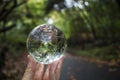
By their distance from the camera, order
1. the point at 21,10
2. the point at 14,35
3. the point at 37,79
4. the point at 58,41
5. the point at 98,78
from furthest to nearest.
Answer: the point at 14,35, the point at 21,10, the point at 98,78, the point at 58,41, the point at 37,79

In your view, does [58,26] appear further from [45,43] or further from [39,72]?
[39,72]

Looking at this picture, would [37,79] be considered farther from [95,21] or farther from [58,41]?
[95,21]

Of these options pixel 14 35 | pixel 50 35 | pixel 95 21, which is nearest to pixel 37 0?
pixel 14 35

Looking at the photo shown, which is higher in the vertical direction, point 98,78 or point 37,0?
point 37,0

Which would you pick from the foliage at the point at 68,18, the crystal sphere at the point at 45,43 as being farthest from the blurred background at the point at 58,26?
the crystal sphere at the point at 45,43

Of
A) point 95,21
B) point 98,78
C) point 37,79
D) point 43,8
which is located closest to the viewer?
point 37,79

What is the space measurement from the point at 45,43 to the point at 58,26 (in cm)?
3061

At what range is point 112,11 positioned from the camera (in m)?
30.3

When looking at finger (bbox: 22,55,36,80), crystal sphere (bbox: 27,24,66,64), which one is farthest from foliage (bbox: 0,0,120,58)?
finger (bbox: 22,55,36,80)

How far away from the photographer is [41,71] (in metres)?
4.07

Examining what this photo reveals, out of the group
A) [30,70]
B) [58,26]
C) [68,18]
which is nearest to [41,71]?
[30,70]

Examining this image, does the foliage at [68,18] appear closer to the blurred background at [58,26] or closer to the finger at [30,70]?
the blurred background at [58,26]

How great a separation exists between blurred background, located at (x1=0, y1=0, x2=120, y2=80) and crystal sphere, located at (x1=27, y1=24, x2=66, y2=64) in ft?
26.3

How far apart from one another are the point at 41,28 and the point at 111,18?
28353 millimetres
